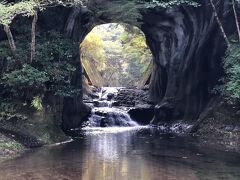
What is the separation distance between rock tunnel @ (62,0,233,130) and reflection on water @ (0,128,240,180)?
6806 millimetres

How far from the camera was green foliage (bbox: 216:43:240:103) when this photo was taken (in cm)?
1619

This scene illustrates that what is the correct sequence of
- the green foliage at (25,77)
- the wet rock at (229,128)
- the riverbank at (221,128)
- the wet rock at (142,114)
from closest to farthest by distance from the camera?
the green foliage at (25,77)
the riverbank at (221,128)
the wet rock at (229,128)
the wet rock at (142,114)

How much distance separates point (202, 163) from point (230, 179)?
2225mm

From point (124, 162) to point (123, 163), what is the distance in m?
0.17

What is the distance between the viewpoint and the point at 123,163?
12.1m

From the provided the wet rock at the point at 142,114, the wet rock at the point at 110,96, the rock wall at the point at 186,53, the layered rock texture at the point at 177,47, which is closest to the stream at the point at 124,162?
the layered rock texture at the point at 177,47

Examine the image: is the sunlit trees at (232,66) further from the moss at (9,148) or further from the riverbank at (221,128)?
the moss at (9,148)

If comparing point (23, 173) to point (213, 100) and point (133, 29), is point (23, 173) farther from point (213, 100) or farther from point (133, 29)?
point (133, 29)

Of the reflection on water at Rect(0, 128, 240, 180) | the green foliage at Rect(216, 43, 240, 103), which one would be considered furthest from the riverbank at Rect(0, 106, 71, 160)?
the green foliage at Rect(216, 43, 240, 103)

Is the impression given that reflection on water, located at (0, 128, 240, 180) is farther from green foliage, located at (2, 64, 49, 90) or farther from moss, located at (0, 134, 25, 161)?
green foliage, located at (2, 64, 49, 90)

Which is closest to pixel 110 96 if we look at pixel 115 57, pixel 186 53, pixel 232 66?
pixel 186 53

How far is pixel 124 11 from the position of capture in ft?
63.7

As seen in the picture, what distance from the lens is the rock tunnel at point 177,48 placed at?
21.0 metres

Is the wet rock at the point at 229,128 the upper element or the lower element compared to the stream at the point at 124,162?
upper
